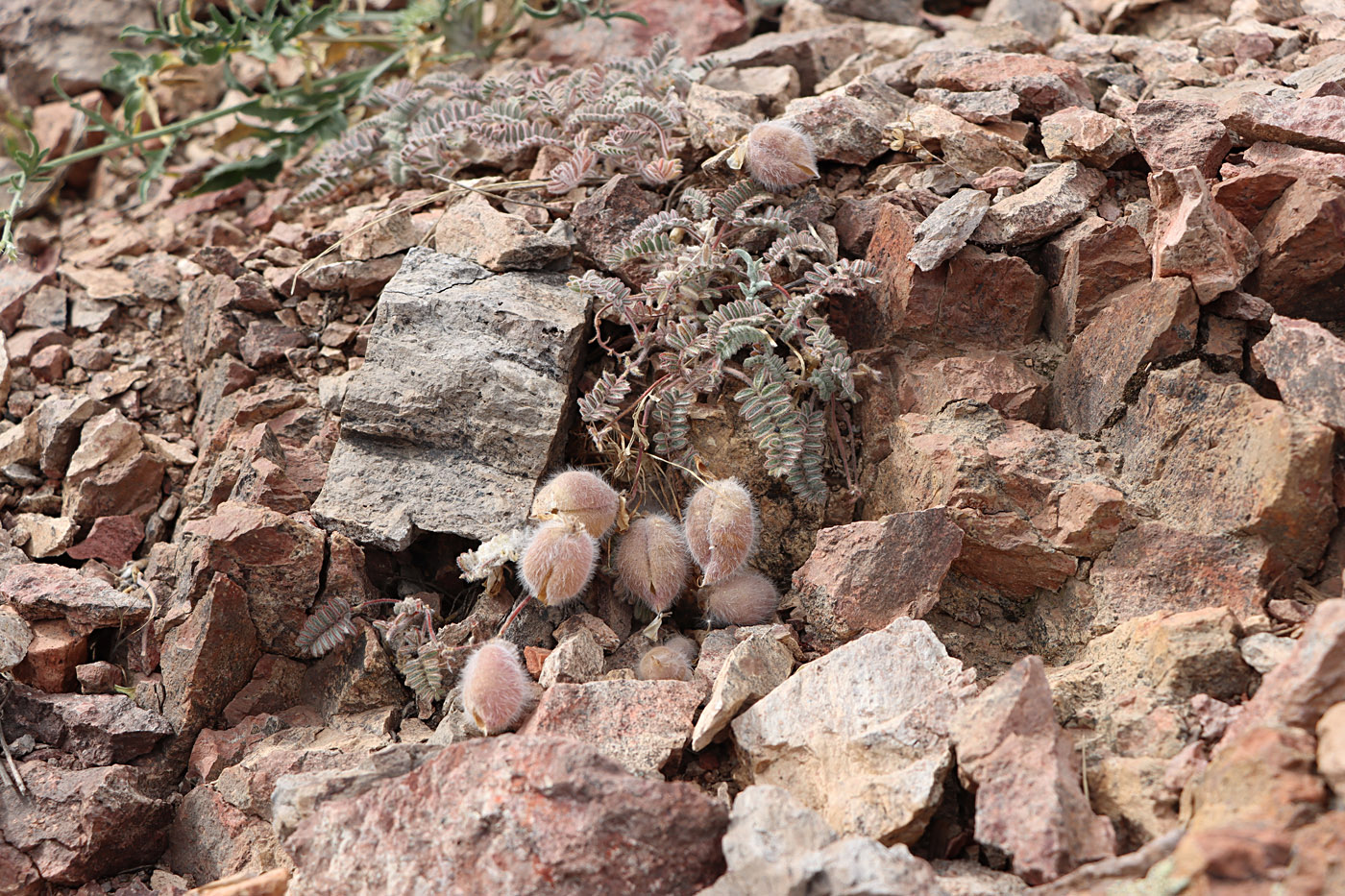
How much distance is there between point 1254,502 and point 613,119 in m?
2.07

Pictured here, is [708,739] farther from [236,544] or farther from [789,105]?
[789,105]

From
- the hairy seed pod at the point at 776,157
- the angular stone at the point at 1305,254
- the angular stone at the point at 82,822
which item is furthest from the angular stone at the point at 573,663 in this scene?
the angular stone at the point at 1305,254

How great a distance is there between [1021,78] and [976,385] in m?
1.14

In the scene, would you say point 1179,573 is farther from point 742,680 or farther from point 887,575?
point 742,680

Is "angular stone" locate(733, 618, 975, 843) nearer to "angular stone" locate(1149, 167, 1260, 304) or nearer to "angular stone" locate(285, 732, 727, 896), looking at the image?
"angular stone" locate(285, 732, 727, 896)

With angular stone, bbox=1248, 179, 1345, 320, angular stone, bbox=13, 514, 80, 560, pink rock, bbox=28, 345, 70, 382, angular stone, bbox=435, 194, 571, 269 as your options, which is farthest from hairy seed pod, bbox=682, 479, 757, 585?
pink rock, bbox=28, 345, 70, 382

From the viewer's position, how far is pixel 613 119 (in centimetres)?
312

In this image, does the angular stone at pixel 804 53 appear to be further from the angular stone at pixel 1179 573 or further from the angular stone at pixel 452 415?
the angular stone at pixel 1179 573

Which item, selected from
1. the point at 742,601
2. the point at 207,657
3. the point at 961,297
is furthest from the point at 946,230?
the point at 207,657

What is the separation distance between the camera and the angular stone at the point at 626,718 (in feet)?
6.79

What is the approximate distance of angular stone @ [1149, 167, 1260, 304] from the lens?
2.31m

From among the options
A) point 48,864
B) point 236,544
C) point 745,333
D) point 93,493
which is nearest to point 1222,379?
point 745,333

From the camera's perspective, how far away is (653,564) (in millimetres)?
2533

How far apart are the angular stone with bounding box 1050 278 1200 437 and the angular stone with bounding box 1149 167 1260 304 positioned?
0.12 ft
